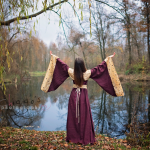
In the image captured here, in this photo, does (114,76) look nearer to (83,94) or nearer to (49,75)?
(83,94)

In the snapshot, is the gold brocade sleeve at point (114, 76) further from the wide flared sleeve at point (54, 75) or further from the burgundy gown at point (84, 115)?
the wide flared sleeve at point (54, 75)

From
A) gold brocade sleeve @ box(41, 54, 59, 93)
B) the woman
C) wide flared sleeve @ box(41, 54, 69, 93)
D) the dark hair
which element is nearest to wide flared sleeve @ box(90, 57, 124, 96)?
the woman

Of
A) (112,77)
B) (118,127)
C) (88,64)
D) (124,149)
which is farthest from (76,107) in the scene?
(88,64)

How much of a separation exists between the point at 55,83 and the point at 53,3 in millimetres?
1552

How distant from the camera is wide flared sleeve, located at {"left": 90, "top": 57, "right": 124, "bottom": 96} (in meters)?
3.12

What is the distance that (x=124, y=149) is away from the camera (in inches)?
124

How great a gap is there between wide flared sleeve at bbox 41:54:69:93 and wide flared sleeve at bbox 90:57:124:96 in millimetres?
619

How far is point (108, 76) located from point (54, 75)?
44.0 inches

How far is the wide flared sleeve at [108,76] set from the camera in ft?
10.2

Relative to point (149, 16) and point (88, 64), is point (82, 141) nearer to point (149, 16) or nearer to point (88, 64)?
point (149, 16)

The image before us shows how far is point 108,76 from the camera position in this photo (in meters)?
3.18

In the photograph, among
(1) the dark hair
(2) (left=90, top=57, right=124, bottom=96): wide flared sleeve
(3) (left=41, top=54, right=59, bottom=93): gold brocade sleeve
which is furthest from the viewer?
(3) (left=41, top=54, right=59, bottom=93): gold brocade sleeve

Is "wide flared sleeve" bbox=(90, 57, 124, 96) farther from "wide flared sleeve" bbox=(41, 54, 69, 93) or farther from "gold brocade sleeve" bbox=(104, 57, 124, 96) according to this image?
"wide flared sleeve" bbox=(41, 54, 69, 93)

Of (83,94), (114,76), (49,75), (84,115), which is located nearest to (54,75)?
(49,75)
